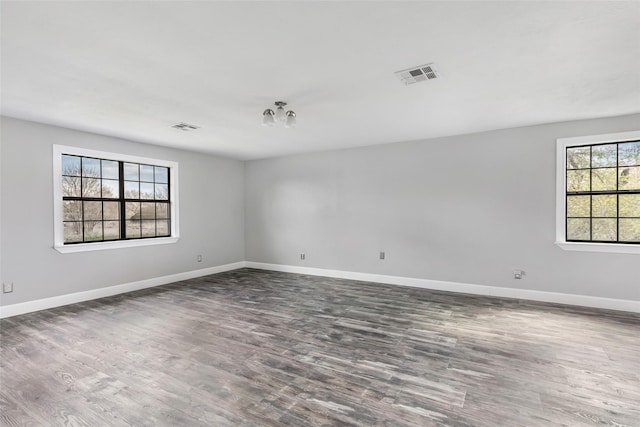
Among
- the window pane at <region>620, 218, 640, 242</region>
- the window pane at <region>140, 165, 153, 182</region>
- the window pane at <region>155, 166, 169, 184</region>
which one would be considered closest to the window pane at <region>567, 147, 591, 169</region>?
the window pane at <region>620, 218, 640, 242</region>

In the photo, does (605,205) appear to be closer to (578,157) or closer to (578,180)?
(578,180)

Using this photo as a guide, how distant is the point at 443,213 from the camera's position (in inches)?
196

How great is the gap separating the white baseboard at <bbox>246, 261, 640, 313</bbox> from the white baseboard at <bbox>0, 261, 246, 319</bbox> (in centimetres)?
190

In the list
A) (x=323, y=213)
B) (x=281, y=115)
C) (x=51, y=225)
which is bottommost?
(x=51, y=225)

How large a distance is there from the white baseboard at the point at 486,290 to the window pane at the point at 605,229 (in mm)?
786

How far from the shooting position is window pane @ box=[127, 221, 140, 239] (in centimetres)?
515

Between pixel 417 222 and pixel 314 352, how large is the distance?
312 cm

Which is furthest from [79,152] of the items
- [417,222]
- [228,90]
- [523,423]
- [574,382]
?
[574,382]

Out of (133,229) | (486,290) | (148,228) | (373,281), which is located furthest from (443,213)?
(133,229)

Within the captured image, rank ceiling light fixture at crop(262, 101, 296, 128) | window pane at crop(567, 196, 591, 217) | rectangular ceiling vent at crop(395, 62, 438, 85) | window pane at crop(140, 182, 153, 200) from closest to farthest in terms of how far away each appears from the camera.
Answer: rectangular ceiling vent at crop(395, 62, 438, 85)
ceiling light fixture at crop(262, 101, 296, 128)
window pane at crop(567, 196, 591, 217)
window pane at crop(140, 182, 153, 200)

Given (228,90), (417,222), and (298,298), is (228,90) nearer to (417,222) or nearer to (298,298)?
(298,298)

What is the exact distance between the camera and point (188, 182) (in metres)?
5.93

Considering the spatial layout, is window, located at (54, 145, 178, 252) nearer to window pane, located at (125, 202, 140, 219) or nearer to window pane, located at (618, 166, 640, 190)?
window pane, located at (125, 202, 140, 219)

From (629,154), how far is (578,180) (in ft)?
1.93
